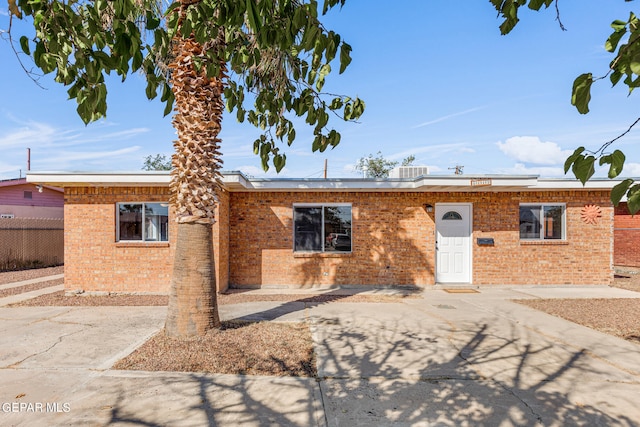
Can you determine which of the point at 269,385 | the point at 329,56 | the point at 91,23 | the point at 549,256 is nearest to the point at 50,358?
the point at 269,385

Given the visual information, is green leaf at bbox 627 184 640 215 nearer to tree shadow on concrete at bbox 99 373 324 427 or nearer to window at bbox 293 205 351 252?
tree shadow on concrete at bbox 99 373 324 427

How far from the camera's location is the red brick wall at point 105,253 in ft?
31.1

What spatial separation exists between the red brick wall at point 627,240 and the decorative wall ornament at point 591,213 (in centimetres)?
541

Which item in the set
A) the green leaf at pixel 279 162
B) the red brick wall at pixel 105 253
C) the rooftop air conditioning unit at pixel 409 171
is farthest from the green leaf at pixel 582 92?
the rooftop air conditioning unit at pixel 409 171

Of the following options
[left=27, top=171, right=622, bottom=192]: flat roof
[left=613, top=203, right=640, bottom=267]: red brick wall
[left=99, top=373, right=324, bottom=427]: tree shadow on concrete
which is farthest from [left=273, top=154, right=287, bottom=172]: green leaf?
[left=613, top=203, right=640, bottom=267]: red brick wall

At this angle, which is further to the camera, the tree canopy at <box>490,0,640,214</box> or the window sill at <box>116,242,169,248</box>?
the window sill at <box>116,242,169,248</box>

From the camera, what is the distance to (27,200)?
70.2 feet

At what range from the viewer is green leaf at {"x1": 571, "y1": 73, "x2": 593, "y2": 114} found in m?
1.33

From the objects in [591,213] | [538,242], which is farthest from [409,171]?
[591,213]

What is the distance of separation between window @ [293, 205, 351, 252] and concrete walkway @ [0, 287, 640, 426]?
403cm

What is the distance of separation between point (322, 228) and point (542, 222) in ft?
21.4

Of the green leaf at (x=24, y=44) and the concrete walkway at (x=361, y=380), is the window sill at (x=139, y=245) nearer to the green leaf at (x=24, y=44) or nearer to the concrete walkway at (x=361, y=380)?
the concrete walkway at (x=361, y=380)

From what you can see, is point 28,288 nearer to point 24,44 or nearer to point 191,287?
point 191,287

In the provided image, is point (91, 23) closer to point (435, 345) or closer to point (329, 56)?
point (329, 56)
